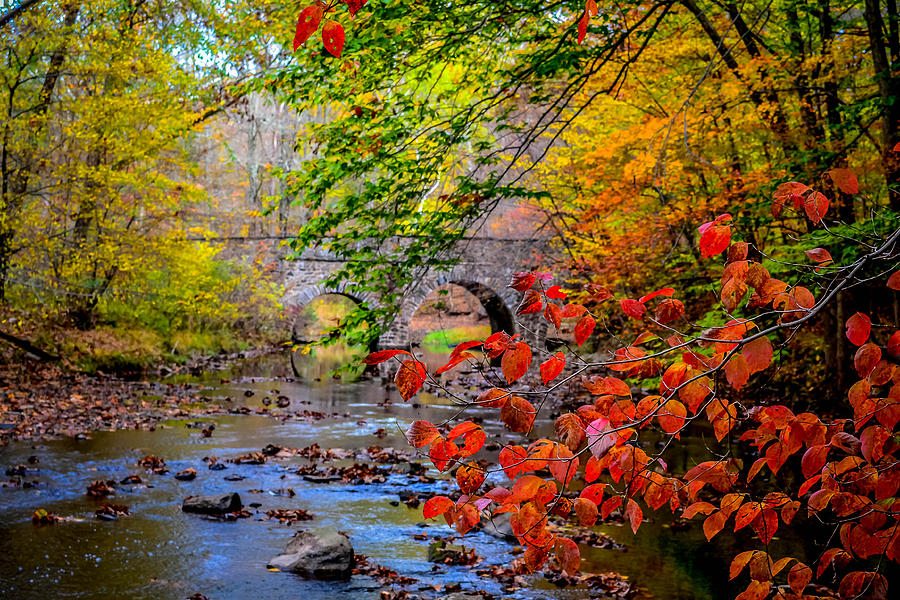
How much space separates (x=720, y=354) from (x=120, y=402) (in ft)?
37.2

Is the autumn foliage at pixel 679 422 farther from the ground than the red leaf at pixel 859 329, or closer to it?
closer to it

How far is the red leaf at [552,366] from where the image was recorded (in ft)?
7.06

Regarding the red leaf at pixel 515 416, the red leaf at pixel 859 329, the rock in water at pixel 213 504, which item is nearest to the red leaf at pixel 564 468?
the red leaf at pixel 515 416

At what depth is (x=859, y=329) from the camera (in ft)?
7.41

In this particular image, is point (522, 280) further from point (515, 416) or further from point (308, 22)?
point (308, 22)

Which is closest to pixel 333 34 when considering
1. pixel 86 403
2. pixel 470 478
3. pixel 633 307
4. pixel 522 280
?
pixel 522 280

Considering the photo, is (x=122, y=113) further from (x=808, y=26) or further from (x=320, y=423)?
(x=808, y=26)


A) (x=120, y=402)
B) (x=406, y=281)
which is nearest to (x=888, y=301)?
(x=406, y=281)

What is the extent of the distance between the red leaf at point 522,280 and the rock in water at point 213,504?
5.09 m

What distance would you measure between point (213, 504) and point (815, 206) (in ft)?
18.8

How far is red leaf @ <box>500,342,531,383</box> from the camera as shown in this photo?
6.73 ft

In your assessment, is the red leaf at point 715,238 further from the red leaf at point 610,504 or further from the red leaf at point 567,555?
the red leaf at point 567,555

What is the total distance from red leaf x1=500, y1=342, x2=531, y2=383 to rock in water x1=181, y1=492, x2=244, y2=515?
16.8ft

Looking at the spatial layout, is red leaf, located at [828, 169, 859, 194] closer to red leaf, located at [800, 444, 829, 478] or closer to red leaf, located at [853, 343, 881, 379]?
red leaf, located at [853, 343, 881, 379]
